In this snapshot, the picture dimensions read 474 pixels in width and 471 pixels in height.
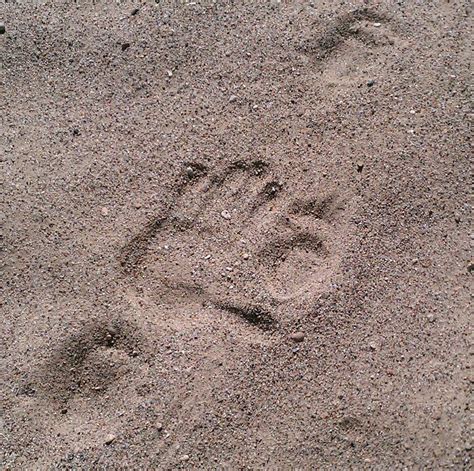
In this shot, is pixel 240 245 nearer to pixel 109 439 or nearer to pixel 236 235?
pixel 236 235

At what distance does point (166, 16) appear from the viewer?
2779 mm

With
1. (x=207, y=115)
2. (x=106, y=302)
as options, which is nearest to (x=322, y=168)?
(x=207, y=115)

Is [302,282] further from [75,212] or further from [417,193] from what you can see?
[75,212]

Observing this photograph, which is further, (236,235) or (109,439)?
(236,235)

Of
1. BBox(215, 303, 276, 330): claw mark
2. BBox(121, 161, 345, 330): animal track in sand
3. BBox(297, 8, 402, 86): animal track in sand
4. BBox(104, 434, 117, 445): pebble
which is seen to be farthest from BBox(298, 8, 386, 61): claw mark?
BBox(104, 434, 117, 445): pebble

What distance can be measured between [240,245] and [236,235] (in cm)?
4

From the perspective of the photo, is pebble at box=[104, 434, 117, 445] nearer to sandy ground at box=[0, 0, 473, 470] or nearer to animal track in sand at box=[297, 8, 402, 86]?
sandy ground at box=[0, 0, 473, 470]

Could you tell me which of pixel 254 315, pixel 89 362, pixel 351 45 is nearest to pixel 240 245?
pixel 254 315

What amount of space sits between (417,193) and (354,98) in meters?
0.49

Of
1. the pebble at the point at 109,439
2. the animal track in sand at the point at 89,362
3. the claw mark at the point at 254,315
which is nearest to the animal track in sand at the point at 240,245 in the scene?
the claw mark at the point at 254,315

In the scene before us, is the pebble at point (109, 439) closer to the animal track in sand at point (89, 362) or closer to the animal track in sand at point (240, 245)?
the animal track in sand at point (89, 362)

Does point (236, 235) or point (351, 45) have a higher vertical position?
point (351, 45)

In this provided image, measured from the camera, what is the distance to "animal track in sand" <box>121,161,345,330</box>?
2.33m

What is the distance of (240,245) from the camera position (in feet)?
7.87
